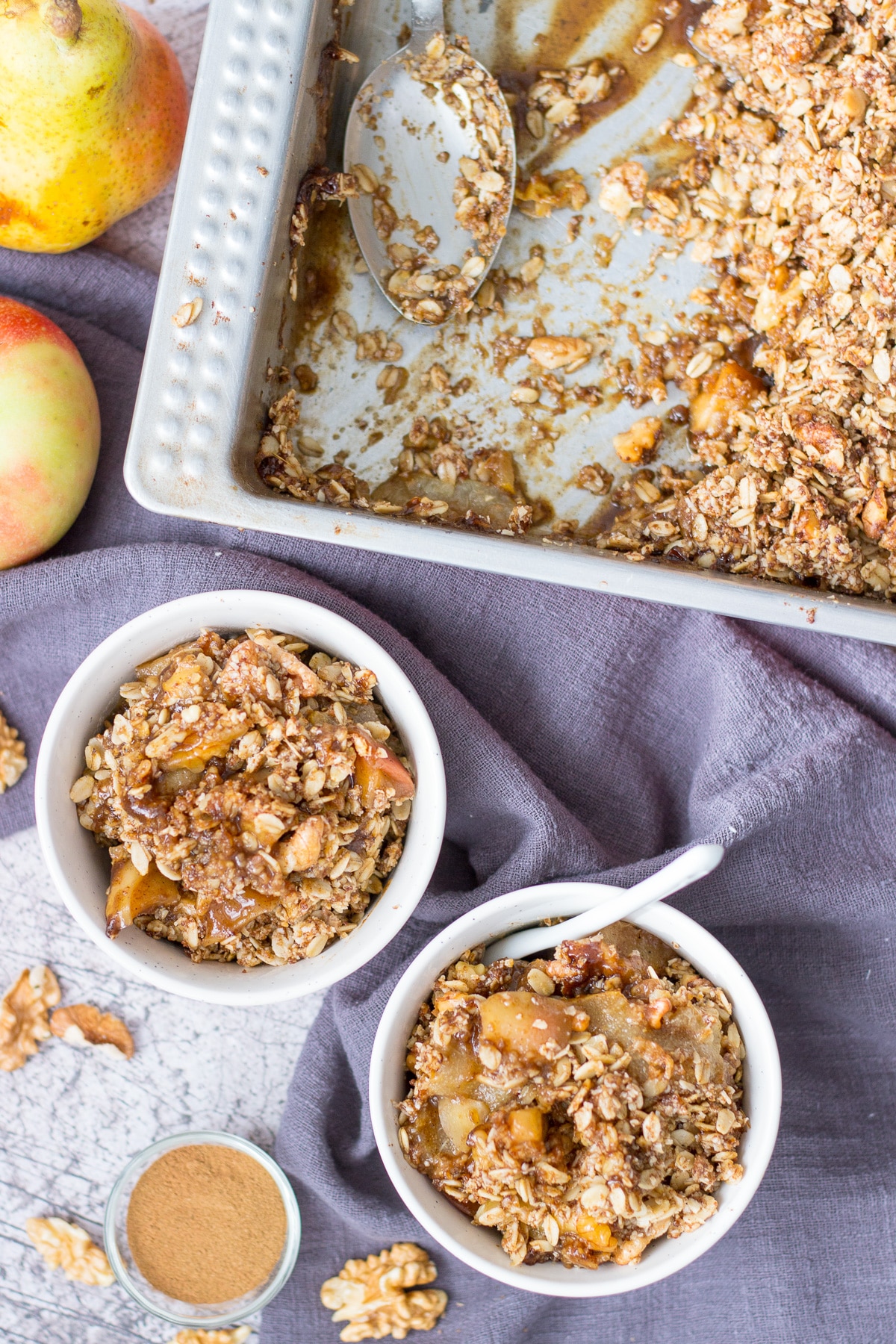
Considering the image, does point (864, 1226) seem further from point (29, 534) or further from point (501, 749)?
point (29, 534)

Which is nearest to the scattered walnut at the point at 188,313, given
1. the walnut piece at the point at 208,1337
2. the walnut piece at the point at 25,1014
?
the walnut piece at the point at 25,1014

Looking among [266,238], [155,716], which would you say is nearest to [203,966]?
[155,716]

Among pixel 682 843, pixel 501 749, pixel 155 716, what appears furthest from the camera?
pixel 682 843

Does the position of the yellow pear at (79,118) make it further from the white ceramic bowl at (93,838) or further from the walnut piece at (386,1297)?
the walnut piece at (386,1297)

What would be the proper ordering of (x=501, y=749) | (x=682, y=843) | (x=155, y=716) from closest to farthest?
(x=155, y=716) → (x=501, y=749) → (x=682, y=843)

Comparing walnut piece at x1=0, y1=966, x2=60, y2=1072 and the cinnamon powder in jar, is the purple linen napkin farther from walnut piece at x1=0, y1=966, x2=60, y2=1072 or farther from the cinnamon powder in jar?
walnut piece at x1=0, y1=966, x2=60, y2=1072
